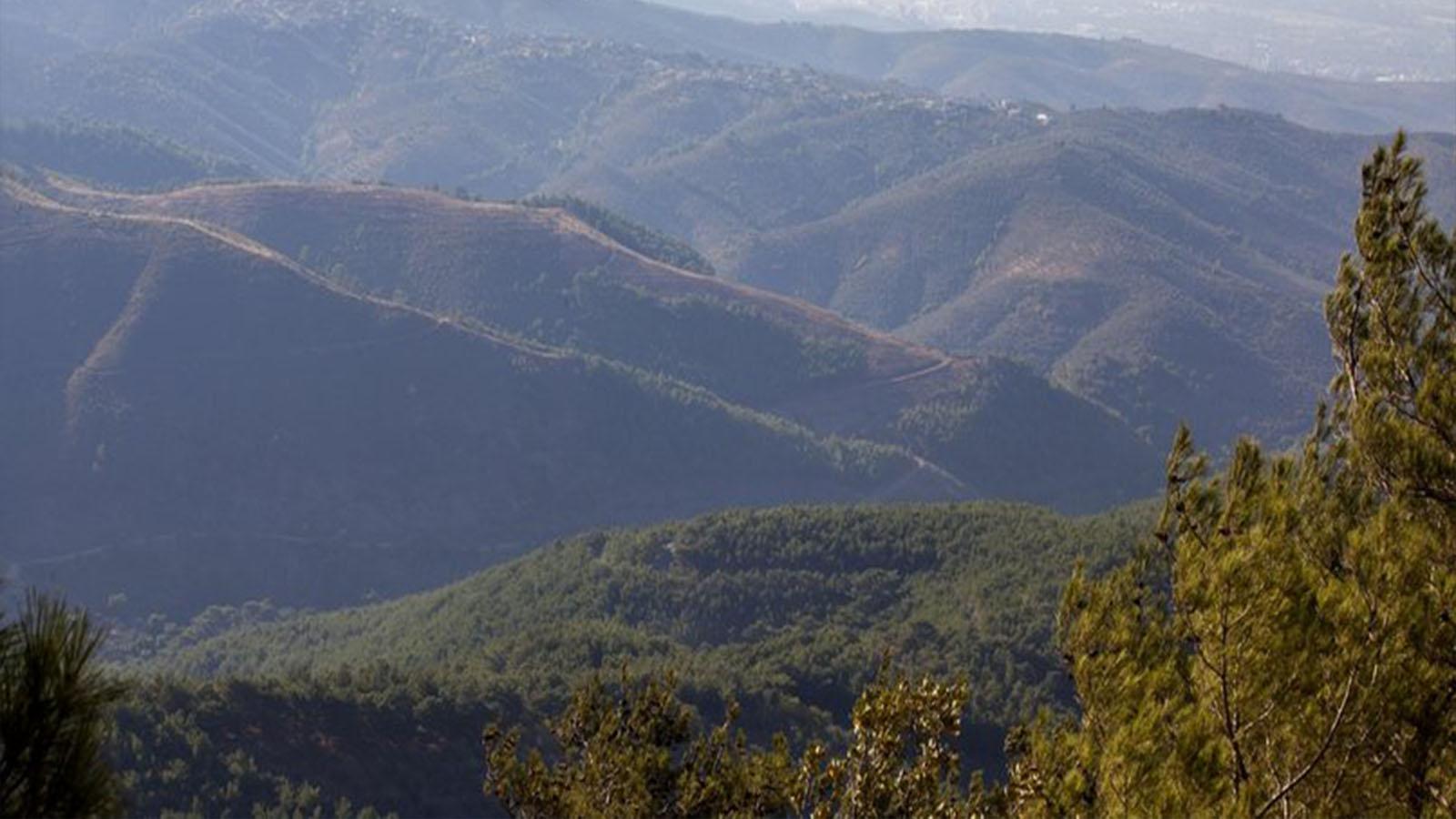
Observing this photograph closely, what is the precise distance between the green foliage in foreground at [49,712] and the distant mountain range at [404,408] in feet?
296

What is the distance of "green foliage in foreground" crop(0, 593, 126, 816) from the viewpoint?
236 inches

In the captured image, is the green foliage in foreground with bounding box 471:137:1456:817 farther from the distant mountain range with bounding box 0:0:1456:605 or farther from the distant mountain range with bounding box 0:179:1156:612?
the distant mountain range with bounding box 0:0:1456:605

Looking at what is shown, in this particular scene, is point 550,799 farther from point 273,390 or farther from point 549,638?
point 273,390

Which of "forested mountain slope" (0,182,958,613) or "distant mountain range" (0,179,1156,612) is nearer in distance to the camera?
"forested mountain slope" (0,182,958,613)

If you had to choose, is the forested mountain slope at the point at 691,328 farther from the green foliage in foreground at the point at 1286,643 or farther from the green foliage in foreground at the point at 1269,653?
the green foliage in foreground at the point at 1286,643

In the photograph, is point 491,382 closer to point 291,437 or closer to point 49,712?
point 291,437

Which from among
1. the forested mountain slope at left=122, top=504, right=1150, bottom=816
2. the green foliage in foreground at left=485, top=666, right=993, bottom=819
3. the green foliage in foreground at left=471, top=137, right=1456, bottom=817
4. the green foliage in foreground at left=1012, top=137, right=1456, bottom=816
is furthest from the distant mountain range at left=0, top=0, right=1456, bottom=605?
the green foliage in foreground at left=1012, top=137, right=1456, bottom=816

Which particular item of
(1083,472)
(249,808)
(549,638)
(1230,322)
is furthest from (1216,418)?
(249,808)

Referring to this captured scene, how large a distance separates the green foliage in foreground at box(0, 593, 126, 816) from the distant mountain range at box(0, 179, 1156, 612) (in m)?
90.3

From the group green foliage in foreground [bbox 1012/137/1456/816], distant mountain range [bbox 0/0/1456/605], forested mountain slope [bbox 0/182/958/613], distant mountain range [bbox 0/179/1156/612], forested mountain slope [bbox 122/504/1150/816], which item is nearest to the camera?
green foliage in foreground [bbox 1012/137/1456/816]

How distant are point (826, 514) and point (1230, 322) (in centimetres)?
10073

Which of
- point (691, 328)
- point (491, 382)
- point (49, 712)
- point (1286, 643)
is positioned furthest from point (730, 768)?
point (691, 328)

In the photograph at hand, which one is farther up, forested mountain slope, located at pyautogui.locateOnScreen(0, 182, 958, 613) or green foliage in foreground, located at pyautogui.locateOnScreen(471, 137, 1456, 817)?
green foliage in foreground, located at pyautogui.locateOnScreen(471, 137, 1456, 817)

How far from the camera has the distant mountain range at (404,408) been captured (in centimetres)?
9931
